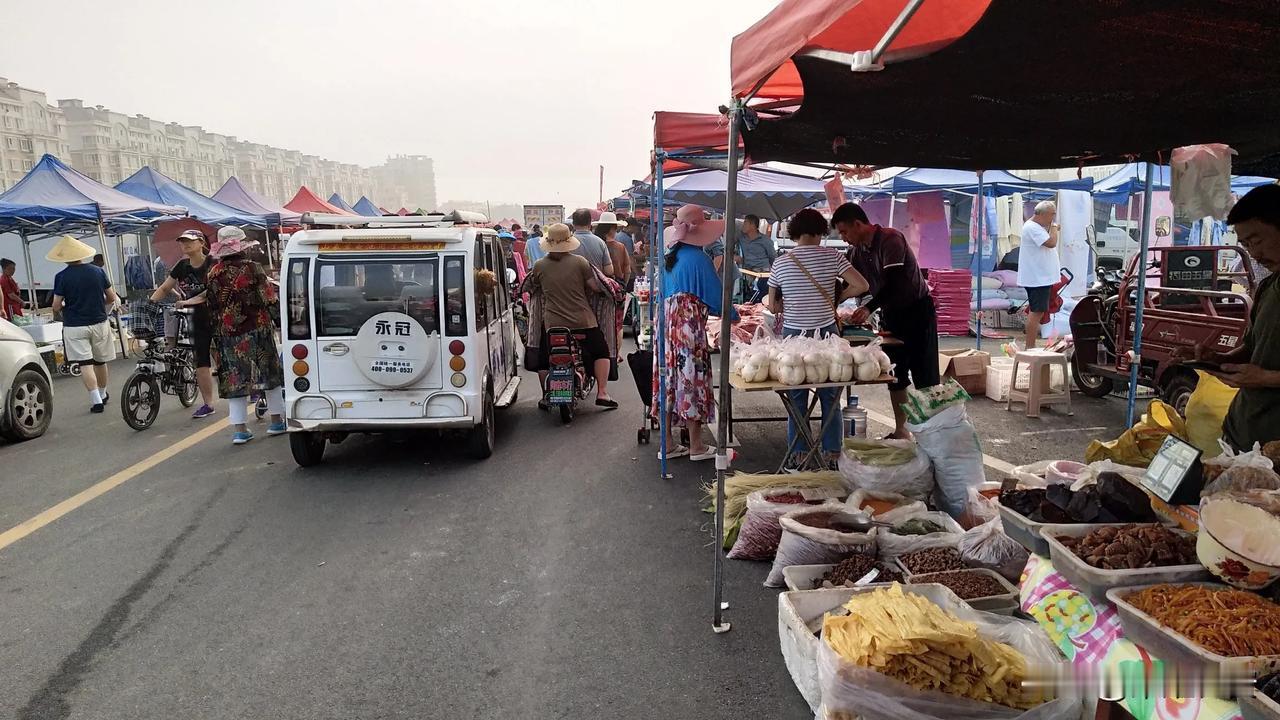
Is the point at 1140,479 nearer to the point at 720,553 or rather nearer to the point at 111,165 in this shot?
the point at 720,553

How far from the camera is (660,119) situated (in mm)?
5289

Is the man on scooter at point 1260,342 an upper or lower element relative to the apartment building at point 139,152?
lower

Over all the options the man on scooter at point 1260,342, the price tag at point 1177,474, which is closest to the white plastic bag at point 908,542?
the price tag at point 1177,474

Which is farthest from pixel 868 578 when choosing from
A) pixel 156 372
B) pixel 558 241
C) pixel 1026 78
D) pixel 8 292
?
pixel 8 292

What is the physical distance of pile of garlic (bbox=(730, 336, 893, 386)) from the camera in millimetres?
5004

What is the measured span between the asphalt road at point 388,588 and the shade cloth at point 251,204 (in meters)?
17.0

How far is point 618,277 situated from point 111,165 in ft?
209

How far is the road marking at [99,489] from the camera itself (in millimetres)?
5328

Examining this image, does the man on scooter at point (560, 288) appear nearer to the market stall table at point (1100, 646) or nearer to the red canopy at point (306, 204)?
the market stall table at point (1100, 646)

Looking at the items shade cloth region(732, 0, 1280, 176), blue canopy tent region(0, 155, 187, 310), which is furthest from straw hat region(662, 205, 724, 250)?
blue canopy tent region(0, 155, 187, 310)

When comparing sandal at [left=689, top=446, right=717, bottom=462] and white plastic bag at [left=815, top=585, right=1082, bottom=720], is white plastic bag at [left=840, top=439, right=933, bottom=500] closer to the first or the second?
white plastic bag at [left=815, top=585, right=1082, bottom=720]

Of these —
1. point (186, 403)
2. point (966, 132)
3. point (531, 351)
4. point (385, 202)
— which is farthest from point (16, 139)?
point (385, 202)

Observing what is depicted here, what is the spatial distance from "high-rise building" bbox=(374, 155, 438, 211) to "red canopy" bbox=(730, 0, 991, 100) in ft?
446

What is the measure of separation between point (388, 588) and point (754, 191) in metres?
A: 10.7
